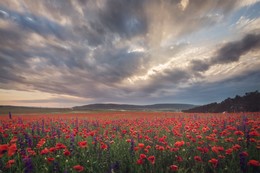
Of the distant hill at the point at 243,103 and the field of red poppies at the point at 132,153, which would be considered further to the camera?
the distant hill at the point at 243,103

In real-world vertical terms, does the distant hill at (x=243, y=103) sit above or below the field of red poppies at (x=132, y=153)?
above

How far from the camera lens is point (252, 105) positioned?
76.1 ft

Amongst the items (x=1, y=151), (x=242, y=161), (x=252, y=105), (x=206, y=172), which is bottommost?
(x=206, y=172)

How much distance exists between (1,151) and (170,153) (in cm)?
422

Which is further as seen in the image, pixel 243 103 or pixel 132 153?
pixel 243 103

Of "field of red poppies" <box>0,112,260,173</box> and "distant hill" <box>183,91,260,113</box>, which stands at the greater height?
"distant hill" <box>183,91,260,113</box>

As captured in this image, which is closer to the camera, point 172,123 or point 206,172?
point 206,172

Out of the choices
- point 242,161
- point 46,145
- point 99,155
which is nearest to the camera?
point 242,161

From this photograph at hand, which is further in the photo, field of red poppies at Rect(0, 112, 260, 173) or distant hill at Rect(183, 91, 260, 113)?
distant hill at Rect(183, 91, 260, 113)

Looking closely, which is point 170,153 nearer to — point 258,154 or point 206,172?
point 206,172

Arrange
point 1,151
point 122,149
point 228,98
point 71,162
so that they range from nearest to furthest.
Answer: point 1,151 → point 71,162 → point 122,149 → point 228,98

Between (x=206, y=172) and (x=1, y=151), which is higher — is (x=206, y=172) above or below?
below

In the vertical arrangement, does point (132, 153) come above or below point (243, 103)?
below

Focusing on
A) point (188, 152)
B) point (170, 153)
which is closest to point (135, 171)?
point (170, 153)
